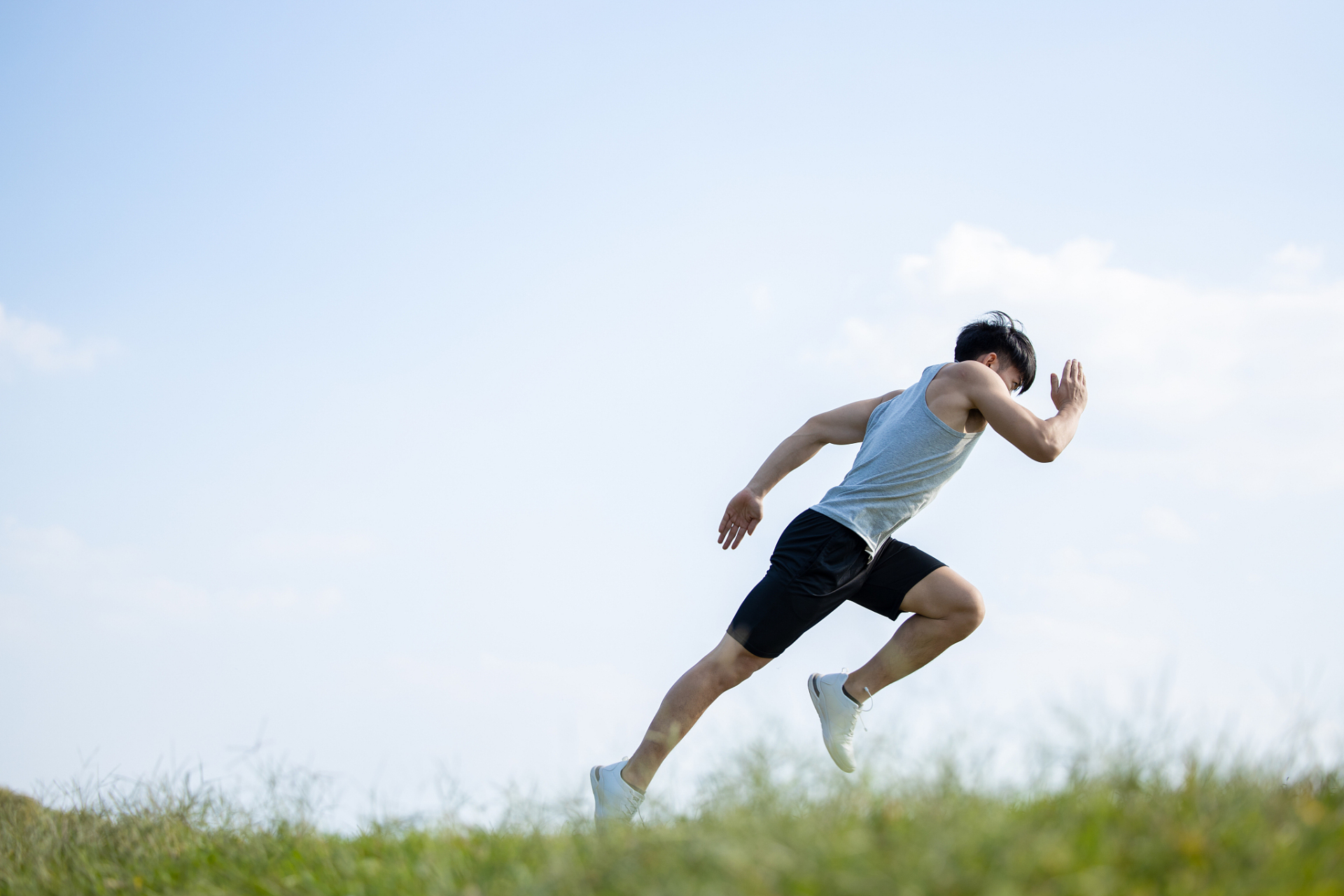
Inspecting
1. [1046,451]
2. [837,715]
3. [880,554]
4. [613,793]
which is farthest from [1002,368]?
[613,793]

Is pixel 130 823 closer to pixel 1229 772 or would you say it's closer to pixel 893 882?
pixel 893 882

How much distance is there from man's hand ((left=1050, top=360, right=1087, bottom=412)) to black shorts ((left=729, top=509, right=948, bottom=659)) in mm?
923

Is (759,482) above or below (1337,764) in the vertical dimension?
above

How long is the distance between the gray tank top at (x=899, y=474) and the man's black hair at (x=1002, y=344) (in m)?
0.43

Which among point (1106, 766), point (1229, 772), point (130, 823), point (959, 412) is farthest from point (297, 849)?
point (959, 412)

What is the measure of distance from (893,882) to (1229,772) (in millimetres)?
1331

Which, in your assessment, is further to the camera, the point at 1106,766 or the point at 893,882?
the point at 1106,766

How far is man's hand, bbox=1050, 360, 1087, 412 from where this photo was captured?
4.52 metres

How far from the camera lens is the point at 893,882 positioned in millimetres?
1894

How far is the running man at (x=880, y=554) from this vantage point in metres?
4.18

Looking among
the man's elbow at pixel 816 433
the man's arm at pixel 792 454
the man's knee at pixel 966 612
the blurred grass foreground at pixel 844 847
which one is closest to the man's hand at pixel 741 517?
the man's arm at pixel 792 454

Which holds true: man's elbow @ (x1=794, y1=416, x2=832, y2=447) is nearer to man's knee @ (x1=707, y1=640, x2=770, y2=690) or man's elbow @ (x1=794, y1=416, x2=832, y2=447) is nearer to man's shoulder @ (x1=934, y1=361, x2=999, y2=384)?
man's shoulder @ (x1=934, y1=361, x2=999, y2=384)

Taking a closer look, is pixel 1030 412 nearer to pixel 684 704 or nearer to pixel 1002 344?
pixel 1002 344

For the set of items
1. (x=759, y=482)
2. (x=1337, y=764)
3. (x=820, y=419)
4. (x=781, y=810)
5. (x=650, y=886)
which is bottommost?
(x=650, y=886)
